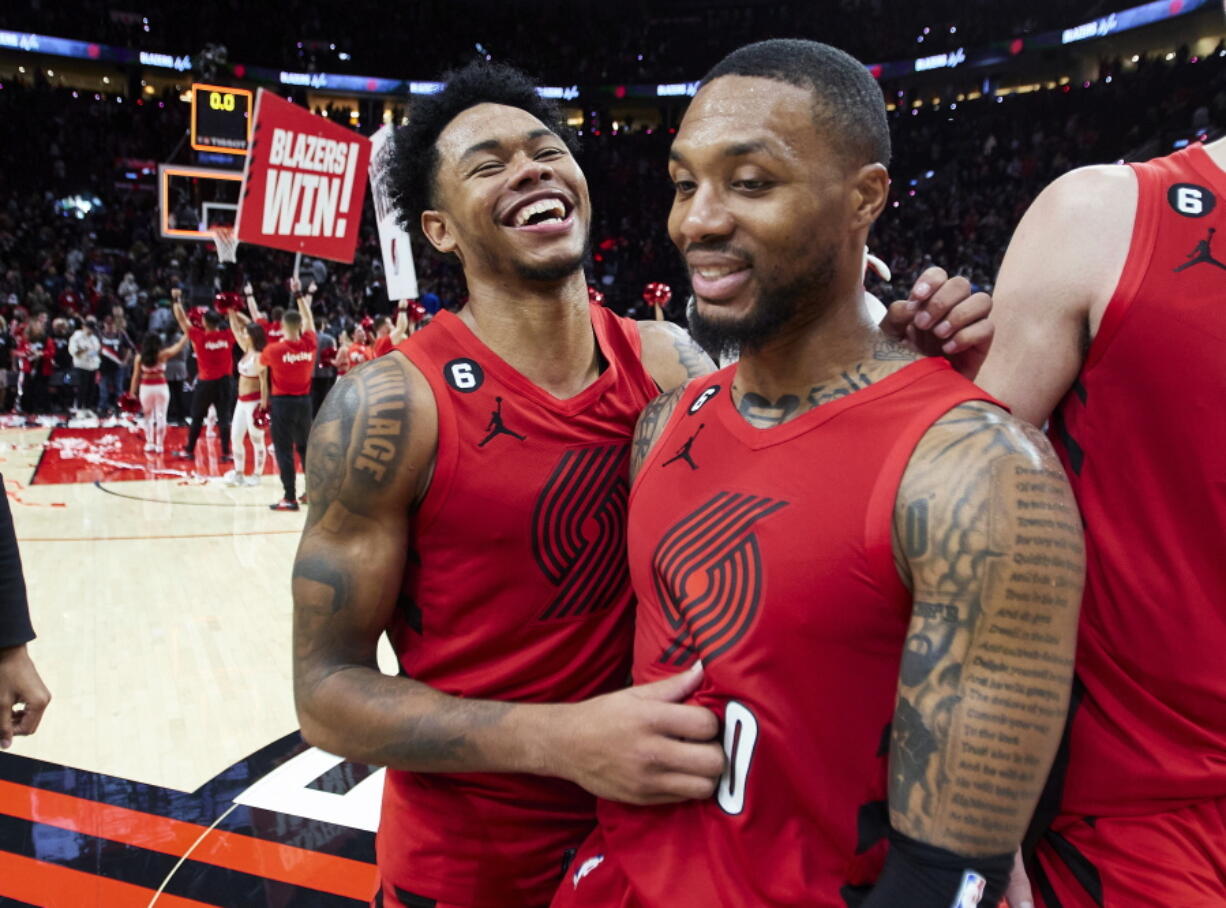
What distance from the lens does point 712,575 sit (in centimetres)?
129

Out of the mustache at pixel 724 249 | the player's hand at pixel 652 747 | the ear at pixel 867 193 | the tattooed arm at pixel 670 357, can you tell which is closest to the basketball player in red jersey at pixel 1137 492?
the ear at pixel 867 193

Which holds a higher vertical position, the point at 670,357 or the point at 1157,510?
the point at 670,357

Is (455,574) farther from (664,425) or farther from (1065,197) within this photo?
(1065,197)

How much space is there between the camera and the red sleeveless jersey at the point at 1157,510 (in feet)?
4.26

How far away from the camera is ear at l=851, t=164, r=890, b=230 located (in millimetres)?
1369

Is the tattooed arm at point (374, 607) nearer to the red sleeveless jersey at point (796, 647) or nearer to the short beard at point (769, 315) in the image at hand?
the red sleeveless jersey at point (796, 647)

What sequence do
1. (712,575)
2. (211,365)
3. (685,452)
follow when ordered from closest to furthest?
(712,575) < (685,452) < (211,365)

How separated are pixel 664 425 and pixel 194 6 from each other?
27.4m

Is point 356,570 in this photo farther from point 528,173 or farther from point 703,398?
point 528,173

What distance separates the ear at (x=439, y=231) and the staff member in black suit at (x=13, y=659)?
3.68 ft

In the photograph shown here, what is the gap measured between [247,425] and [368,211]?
1533cm

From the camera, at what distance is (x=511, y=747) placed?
1.46m

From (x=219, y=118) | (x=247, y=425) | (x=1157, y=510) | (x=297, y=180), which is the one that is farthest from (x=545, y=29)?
(x=1157, y=510)

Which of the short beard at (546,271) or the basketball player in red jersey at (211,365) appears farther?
the basketball player in red jersey at (211,365)
